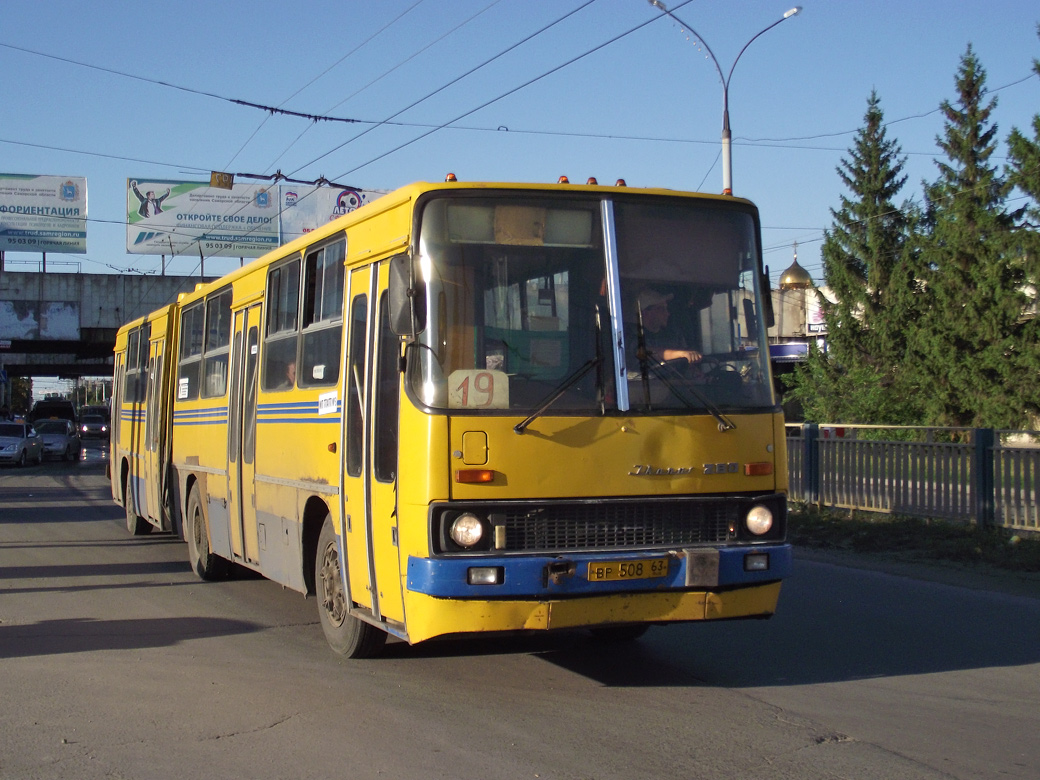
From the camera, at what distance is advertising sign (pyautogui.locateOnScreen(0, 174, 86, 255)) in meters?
47.8

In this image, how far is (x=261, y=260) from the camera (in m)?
9.52

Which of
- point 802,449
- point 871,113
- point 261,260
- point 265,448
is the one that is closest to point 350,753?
point 265,448

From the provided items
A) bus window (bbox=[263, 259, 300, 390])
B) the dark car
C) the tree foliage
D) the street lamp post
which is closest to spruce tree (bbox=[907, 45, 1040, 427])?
the tree foliage

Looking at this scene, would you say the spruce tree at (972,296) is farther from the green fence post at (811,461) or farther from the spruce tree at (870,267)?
the green fence post at (811,461)

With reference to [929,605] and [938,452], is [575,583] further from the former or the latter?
[938,452]

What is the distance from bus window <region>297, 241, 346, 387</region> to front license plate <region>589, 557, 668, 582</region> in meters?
2.29

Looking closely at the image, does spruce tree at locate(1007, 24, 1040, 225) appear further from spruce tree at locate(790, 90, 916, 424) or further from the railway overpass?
the railway overpass

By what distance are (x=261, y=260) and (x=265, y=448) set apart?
1.67 m

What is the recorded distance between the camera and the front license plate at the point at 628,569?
6.14m

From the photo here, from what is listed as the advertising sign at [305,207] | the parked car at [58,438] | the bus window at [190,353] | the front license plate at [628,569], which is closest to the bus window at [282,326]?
the bus window at [190,353]

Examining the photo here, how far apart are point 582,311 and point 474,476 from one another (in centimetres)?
113

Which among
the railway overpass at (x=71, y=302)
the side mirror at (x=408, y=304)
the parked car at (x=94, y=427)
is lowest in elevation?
the parked car at (x=94, y=427)

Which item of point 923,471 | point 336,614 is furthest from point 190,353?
point 923,471

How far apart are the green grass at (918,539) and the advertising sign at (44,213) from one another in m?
40.5
